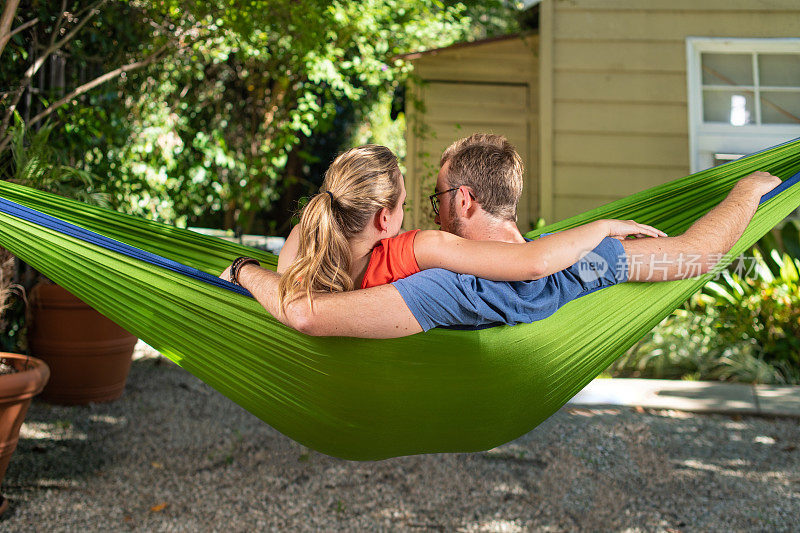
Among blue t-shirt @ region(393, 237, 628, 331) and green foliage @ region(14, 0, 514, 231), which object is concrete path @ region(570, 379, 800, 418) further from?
green foliage @ region(14, 0, 514, 231)

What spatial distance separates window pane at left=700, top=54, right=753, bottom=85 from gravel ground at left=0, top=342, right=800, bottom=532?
214cm

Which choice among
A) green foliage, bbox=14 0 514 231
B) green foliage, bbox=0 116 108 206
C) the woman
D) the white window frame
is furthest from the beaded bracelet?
the white window frame

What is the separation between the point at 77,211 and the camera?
1742mm

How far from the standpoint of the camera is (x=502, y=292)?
51.5 inches

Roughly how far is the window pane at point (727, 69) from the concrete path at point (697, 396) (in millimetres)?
1903

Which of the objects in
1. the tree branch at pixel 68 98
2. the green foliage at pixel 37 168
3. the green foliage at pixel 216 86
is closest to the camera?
the green foliage at pixel 37 168

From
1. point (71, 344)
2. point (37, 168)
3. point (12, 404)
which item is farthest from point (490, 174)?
point (71, 344)

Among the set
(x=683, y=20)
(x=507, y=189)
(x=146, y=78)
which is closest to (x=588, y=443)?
(x=507, y=189)

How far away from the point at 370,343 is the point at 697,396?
263 centimetres

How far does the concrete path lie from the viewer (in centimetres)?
329

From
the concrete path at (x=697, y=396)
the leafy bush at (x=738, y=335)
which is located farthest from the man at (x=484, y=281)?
the leafy bush at (x=738, y=335)

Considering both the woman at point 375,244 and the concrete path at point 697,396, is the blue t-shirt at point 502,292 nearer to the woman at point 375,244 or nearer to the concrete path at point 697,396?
the woman at point 375,244

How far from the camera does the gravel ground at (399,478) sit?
87.8 inches

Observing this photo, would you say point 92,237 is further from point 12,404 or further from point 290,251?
point 12,404
